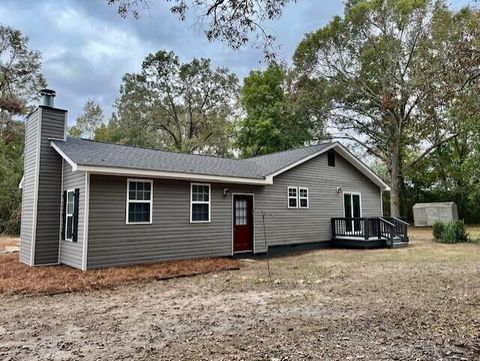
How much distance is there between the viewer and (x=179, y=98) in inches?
1251

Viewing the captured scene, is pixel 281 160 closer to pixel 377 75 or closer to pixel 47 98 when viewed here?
pixel 47 98

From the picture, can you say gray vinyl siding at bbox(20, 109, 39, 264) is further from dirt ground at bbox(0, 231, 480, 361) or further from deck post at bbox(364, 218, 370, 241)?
deck post at bbox(364, 218, 370, 241)

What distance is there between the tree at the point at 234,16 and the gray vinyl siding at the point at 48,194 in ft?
21.4

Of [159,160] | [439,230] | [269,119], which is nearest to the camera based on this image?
[159,160]

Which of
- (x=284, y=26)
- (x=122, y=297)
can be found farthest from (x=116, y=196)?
(x=284, y=26)

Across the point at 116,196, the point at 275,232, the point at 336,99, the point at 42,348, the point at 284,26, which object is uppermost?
the point at 336,99

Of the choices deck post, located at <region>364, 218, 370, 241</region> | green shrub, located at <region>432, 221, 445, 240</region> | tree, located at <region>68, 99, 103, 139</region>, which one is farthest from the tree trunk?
tree, located at <region>68, 99, 103, 139</region>

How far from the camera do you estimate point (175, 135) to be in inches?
1283

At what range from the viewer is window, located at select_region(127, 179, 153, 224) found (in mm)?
9141

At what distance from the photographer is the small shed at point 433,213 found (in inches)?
880

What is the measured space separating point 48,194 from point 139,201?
2.52 m

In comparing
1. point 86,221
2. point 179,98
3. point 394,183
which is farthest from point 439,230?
Result: point 179,98

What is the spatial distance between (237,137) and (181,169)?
18.0 m

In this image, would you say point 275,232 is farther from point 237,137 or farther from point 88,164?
point 237,137
